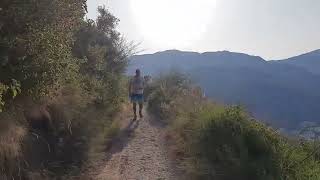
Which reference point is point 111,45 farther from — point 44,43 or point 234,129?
point 44,43

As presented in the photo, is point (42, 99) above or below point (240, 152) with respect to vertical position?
above

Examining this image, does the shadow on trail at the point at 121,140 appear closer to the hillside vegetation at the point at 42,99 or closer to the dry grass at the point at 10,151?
the hillside vegetation at the point at 42,99

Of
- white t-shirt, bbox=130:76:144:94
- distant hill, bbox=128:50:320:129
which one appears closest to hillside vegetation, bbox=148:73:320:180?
white t-shirt, bbox=130:76:144:94

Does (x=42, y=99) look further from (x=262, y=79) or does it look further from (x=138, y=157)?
(x=262, y=79)

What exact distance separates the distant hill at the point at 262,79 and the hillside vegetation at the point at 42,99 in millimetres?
46174

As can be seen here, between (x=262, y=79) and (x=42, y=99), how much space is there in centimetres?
10258

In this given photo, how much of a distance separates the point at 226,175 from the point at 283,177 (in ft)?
3.94

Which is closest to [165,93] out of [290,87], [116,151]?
[116,151]

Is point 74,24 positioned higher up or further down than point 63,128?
higher up

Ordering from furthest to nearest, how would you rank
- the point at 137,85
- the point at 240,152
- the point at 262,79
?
the point at 262,79
the point at 137,85
the point at 240,152

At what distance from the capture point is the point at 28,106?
938cm

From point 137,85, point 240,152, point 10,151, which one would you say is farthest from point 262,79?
point 10,151

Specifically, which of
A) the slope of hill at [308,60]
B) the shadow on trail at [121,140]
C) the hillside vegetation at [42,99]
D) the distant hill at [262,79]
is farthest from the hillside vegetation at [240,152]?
the slope of hill at [308,60]

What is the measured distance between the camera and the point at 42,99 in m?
9.78
